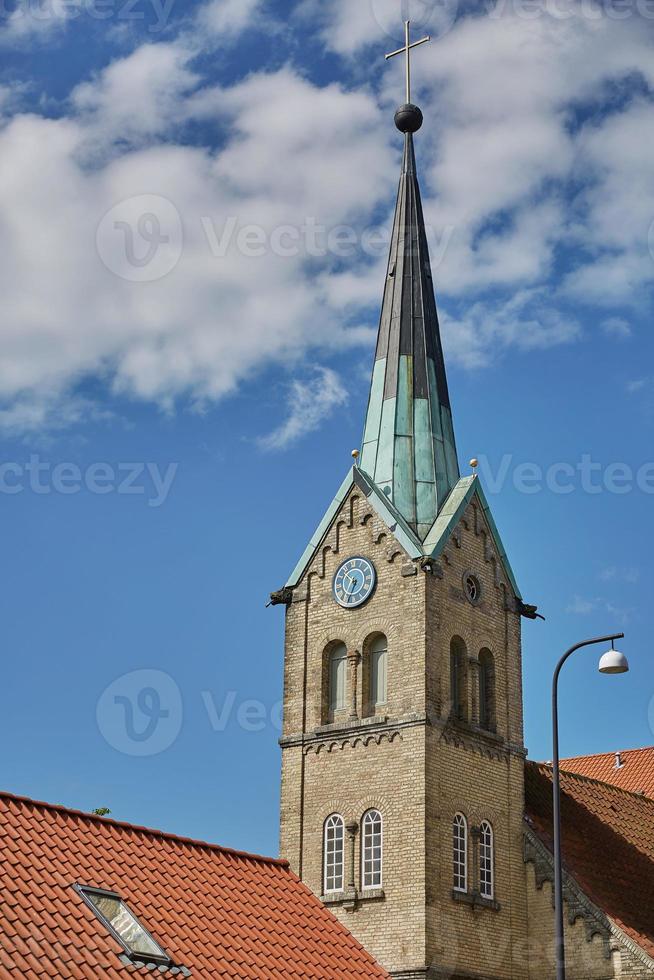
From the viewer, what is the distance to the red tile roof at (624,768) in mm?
44781

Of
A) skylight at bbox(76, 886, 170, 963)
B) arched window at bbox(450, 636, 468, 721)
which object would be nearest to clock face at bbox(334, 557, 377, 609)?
arched window at bbox(450, 636, 468, 721)

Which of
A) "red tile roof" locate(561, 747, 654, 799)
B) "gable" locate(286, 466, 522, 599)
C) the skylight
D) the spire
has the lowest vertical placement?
the skylight

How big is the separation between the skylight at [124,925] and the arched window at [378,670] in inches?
404

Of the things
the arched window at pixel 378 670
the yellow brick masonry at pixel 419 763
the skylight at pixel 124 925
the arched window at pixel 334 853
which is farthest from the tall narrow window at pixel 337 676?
the skylight at pixel 124 925

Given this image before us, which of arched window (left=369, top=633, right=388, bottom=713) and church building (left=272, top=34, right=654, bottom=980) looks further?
arched window (left=369, top=633, right=388, bottom=713)

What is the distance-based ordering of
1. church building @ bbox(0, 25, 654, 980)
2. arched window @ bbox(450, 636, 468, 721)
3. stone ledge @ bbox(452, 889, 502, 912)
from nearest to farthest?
church building @ bbox(0, 25, 654, 980)
stone ledge @ bbox(452, 889, 502, 912)
arched window @ bbox(450, 636, 468, 721)

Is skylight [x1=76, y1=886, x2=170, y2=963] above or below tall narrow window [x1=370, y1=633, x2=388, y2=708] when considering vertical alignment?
below

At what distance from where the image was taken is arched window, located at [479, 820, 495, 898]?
3297 centimetres

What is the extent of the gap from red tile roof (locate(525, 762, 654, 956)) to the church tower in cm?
152

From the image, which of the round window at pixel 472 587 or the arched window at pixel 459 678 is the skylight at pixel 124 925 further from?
the round window at pixel 472 587

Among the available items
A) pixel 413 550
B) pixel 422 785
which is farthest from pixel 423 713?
pixel 413 550

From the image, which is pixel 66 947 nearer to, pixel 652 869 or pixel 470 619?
pixel 470 619

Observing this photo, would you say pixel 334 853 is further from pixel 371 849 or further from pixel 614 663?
pixel 614 663

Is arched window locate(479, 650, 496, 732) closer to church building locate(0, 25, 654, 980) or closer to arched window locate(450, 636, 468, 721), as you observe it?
church building locate(0, 25, 654, 980)
